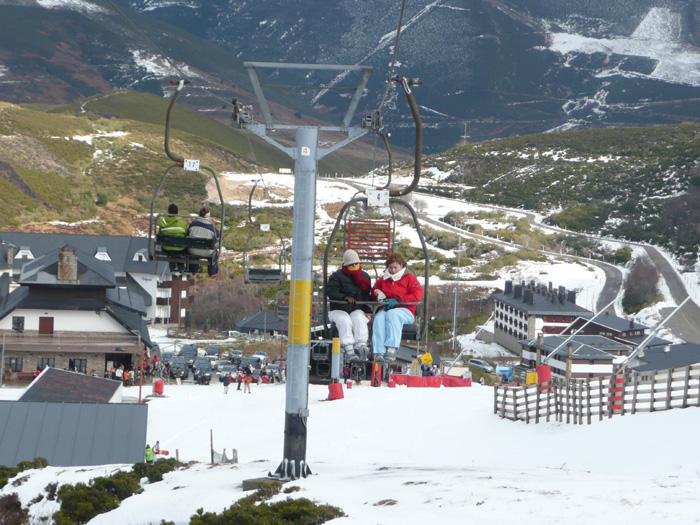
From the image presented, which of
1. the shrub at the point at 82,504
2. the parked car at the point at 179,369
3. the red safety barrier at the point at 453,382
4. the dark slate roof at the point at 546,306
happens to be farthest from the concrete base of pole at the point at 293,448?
the dark slate roof at the point at 546,306

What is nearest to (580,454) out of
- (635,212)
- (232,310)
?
(232,310)

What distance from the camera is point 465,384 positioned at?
37.1m

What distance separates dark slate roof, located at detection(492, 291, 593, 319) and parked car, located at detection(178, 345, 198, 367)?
70.6 ft

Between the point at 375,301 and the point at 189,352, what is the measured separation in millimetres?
36549

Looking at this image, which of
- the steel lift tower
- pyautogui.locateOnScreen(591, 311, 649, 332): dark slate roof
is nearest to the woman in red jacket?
the steel lift tower

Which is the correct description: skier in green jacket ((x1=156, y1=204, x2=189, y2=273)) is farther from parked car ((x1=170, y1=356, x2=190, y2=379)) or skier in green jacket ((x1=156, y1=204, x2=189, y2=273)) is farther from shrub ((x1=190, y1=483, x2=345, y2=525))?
parked car ((x1=170, y1=356, x2=190, y2=379))

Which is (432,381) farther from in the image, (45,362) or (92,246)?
(92,246)

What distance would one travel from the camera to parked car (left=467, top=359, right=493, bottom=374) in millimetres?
53044

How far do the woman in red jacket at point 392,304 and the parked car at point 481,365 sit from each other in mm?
36392

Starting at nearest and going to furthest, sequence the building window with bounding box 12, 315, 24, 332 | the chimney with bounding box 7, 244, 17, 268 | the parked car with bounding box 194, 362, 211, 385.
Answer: the parked car with bounding box 194, 362, 211, 385, the building window with bounding box 12, 315, 24, 332, the chimney with bounding box 7, 244, 17, 268

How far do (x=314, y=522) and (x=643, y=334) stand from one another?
50897 mm

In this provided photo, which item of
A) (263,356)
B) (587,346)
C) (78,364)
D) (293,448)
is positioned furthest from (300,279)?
(587,346)

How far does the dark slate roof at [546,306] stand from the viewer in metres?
63.1

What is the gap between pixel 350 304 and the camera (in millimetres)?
16719
